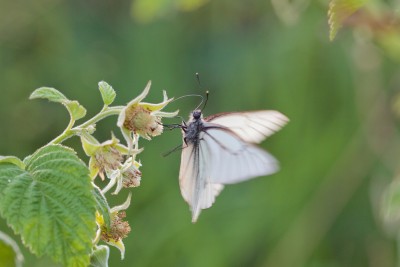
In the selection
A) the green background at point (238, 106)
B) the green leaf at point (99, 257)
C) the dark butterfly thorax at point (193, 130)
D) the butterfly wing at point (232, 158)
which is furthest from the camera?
the green background at point (238, 106)

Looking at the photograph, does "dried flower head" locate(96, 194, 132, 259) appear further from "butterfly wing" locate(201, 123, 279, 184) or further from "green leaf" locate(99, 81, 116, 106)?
"butterfly wing" locate(201, 123, 279, 184)

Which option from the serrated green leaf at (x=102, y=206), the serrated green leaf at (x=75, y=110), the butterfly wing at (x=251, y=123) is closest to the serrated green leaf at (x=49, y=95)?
the serrated green leaf at (x=75, y=110)

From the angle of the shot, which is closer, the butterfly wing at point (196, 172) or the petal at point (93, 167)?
the petal at point (93, 167)

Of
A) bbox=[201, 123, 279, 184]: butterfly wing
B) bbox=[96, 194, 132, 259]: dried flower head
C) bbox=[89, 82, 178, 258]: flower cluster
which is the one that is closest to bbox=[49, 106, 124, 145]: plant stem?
bbox=[89, 82, 178, 258]: flower cluster

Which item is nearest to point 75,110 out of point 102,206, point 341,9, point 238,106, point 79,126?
point 79,126

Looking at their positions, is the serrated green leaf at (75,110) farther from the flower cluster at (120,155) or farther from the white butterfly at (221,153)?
the white butterfly at (221,153)

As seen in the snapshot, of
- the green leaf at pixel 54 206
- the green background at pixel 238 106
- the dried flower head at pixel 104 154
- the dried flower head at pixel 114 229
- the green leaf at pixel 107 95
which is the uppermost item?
the green leaf at pixel 107 95

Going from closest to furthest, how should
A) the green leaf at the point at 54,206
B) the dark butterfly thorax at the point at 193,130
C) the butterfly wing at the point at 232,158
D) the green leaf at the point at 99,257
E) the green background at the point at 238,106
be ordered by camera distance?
the green leaf at the point at 54,206 < the green leaf at the point at 99,257 < the butterfly wing at the point at 232,158 < the dark butterfly thorax at the point at 193,130 < the green background at the point at 238,106
